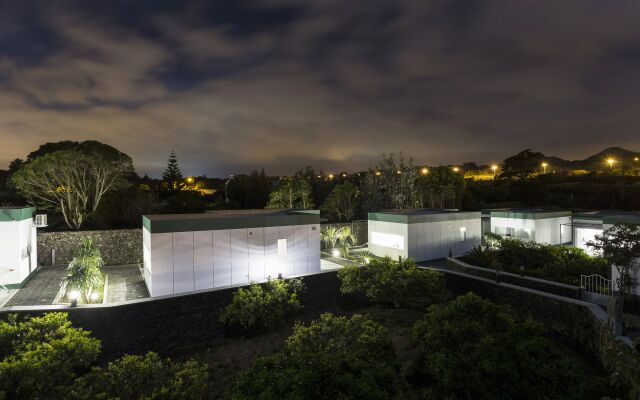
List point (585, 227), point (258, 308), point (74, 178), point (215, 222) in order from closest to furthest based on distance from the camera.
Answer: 1. point (258, 308)
2. point (215, 222)
3. point (585, 227)
4. point (74, 178)

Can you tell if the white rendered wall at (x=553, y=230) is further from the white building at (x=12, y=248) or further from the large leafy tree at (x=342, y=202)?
the white building at (x=12, y=248)

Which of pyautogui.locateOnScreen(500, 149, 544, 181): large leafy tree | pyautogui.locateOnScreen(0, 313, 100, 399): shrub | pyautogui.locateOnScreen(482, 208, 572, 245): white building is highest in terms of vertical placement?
pyautogui.locateOnScreen(500, 149, 544, 181): large leafy tree

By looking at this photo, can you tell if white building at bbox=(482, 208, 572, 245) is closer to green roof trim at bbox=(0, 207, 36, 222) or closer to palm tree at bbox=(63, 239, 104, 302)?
palm tree at bbox=(63, 239, 104, 302)

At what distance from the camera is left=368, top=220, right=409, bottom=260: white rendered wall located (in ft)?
53.9

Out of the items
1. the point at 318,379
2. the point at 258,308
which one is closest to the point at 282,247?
the point at 258,308

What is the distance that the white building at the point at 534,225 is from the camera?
18.6 m

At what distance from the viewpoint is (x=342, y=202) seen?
25469mm

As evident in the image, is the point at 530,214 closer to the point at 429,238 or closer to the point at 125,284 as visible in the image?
the point at 429,238

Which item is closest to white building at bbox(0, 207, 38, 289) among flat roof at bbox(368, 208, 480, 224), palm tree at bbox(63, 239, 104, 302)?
palm tree at bbox(63, 239, 104, 302)

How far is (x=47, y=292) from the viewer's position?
1123cm

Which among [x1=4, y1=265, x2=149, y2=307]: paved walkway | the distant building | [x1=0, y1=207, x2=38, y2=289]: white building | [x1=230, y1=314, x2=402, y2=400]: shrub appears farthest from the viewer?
the distant building

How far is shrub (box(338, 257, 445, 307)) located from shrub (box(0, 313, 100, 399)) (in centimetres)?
777

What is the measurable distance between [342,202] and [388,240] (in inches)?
330

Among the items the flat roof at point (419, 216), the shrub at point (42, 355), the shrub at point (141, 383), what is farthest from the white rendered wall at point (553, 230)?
the shrub at point (42, 355)
